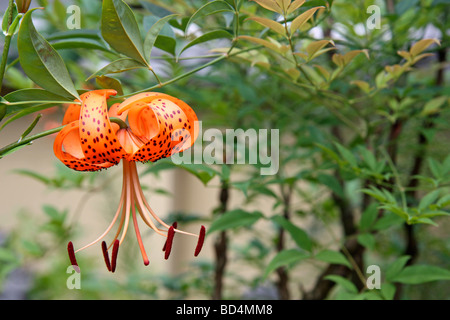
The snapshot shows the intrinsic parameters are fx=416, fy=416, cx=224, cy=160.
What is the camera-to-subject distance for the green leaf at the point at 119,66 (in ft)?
1.03

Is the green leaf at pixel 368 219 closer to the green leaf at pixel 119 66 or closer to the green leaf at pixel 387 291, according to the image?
the green leaf at pixel 387 291

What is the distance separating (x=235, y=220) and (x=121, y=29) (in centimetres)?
30

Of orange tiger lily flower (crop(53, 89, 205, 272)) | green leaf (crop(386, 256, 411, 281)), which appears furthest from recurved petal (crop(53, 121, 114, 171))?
green leaf (crop(386, 256, 411, 281))

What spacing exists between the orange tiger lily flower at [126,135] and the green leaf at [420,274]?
0.27 m

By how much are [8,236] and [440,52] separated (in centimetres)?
155

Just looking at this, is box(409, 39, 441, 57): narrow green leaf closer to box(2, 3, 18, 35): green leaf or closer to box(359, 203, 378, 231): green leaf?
box(359, 203, 378, 231): green leaf

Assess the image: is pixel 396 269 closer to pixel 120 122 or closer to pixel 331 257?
pixel 331 257

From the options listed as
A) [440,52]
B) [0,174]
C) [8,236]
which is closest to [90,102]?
[440,52]

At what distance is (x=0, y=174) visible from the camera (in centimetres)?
203

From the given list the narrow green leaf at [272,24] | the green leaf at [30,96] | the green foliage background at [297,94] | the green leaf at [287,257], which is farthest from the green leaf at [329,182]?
the green leaf at [30,96]

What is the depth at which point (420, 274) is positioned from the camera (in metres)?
0.47

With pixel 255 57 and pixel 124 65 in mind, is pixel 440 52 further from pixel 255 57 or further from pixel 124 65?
pixel 124 65

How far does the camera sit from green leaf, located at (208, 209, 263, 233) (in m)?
0.51
